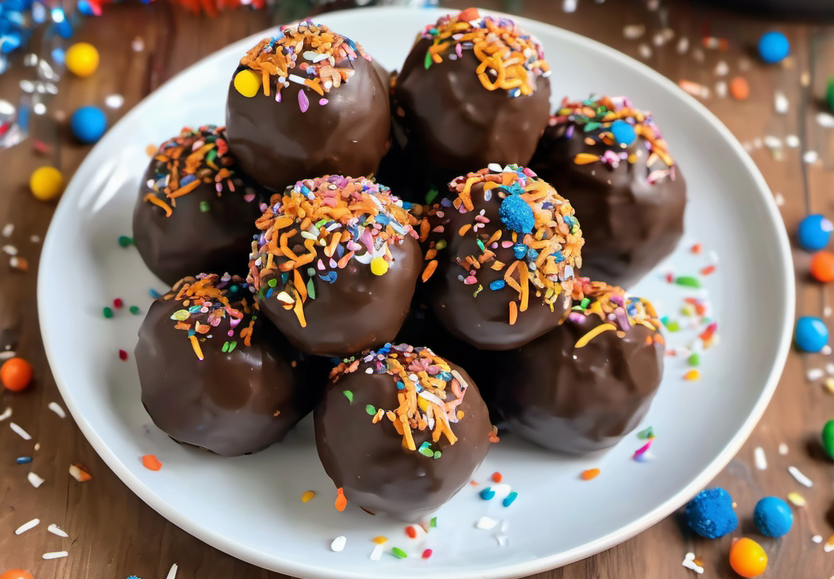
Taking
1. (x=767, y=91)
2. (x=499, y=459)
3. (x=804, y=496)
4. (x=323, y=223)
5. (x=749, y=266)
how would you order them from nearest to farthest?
(x=323, y=223) → (x=499, y=459) → (x=804, y=496) → (x=749, y=266) → (x=767, y=91)

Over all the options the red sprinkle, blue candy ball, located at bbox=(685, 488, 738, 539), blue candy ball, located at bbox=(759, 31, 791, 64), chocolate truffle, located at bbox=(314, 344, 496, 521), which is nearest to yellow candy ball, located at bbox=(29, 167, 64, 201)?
the red sprinkle

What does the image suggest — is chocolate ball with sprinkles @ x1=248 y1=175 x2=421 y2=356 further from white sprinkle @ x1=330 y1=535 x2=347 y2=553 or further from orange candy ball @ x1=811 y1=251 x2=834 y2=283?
orange candy ball @ x1=811 y1=251 x2=834 y2=283

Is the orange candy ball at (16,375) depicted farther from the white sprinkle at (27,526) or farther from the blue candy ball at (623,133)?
the blue candy ball at (623,133)

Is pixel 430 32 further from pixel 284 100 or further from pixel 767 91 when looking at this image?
pixel 767 91

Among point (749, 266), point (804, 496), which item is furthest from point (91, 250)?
point (804, 496)

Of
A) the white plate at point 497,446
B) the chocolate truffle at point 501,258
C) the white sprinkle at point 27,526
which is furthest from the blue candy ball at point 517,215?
the white sprinkle at point 27,526

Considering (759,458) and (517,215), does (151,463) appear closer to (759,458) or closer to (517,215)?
(517,215)

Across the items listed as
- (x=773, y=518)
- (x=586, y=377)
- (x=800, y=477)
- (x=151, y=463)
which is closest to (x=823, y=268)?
(x=800, y=477)
